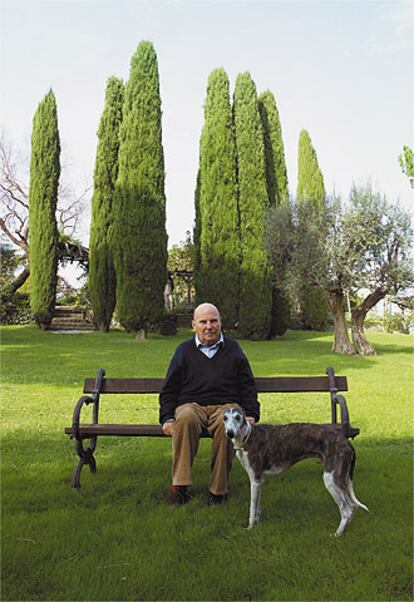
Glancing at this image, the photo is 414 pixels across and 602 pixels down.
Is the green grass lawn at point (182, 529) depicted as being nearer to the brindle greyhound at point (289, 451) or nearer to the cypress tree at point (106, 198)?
the brindle greyhound at point (289, 451)

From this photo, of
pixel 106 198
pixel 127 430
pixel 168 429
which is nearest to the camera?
pixel 168 429

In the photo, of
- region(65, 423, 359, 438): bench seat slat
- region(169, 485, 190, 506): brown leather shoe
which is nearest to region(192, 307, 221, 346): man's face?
region(65, 423, 359, 438): bench seat slat

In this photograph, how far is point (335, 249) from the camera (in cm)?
1556

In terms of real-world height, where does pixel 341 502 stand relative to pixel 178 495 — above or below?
above

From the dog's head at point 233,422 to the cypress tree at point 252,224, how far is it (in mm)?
17491

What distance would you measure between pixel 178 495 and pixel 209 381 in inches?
33.1

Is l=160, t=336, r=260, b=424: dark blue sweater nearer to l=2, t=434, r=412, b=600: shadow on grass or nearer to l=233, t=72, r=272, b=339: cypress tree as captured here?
l=2, t=434, r=412, b=600: shadow on grass

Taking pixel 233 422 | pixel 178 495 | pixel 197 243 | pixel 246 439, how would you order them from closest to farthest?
pixel 233 422
pixel 246 439
pixel 178 495
pixel 197 243

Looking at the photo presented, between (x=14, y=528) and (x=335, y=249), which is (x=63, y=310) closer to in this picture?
(x=335, y=249)

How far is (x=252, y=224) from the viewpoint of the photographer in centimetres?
2112

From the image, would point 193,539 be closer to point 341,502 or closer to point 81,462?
point 341,502

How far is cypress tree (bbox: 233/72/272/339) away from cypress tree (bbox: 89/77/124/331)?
5.27 m

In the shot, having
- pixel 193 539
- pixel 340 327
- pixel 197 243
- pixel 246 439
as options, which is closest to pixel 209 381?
pixel 246 439

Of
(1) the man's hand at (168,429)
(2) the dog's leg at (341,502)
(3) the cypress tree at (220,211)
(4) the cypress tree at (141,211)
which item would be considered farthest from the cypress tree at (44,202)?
(2) the dog's leg at (341,502)
